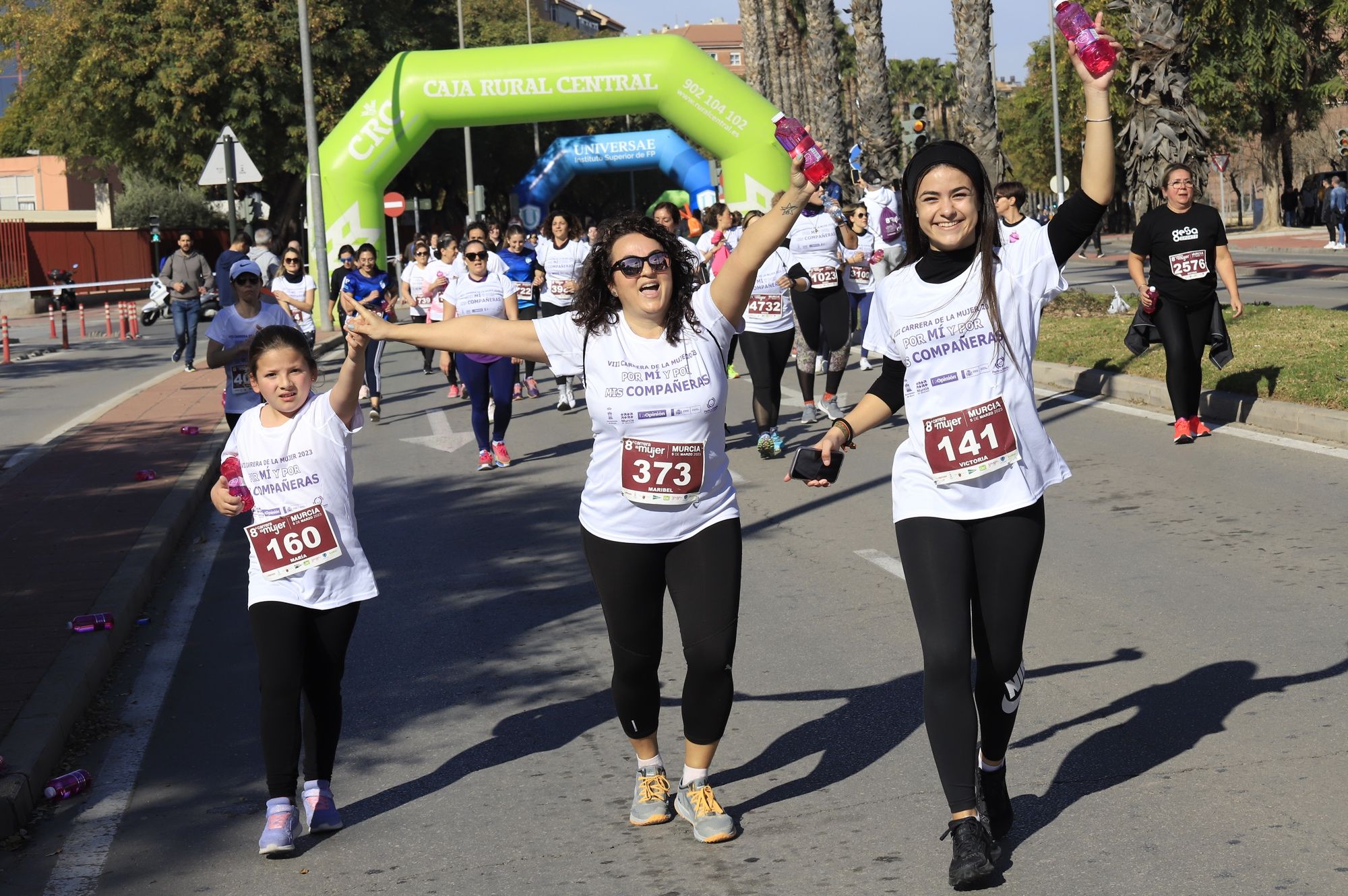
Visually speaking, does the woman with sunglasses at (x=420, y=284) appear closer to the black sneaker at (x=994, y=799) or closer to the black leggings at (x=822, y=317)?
the black leggings at (x=822, y=317)

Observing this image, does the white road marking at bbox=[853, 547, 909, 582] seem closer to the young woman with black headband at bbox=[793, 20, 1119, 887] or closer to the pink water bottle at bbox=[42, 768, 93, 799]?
the young woman with black headband at bbox=[793, 20, 1119, 887]

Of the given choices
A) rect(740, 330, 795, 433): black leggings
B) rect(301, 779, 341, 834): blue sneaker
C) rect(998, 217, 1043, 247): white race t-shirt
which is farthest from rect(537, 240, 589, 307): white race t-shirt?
rect(301, 779, 341, 834): blue sneaker

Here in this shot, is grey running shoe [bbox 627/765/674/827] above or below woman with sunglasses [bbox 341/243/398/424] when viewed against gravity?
below

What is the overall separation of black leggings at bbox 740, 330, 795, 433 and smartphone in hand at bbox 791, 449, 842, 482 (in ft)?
24.8

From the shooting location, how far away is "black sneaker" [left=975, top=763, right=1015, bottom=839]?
170 inches

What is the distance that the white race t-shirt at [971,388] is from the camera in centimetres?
410

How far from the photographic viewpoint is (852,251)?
13.5m

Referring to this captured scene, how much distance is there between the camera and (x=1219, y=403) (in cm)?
1219

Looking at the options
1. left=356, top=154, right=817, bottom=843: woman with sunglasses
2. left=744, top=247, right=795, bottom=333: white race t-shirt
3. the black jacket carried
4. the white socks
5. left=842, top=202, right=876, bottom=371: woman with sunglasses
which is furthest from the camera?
left=842, top=202, right=876, bottom=371: woman with sunglasses

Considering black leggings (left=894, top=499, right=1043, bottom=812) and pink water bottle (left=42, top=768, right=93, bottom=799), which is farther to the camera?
pink water bottle (left=42, top=768, right=93, bottom=799)

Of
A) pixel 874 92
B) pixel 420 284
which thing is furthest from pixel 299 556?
pixel 874 92

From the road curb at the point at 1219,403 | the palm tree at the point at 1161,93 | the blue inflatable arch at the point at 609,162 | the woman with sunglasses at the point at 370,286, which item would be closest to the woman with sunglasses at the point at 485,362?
the woman with sunglasses at the point at 370,286

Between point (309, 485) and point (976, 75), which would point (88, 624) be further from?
point (976, 75)

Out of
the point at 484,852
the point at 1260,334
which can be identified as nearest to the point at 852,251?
the point at 1260,334
